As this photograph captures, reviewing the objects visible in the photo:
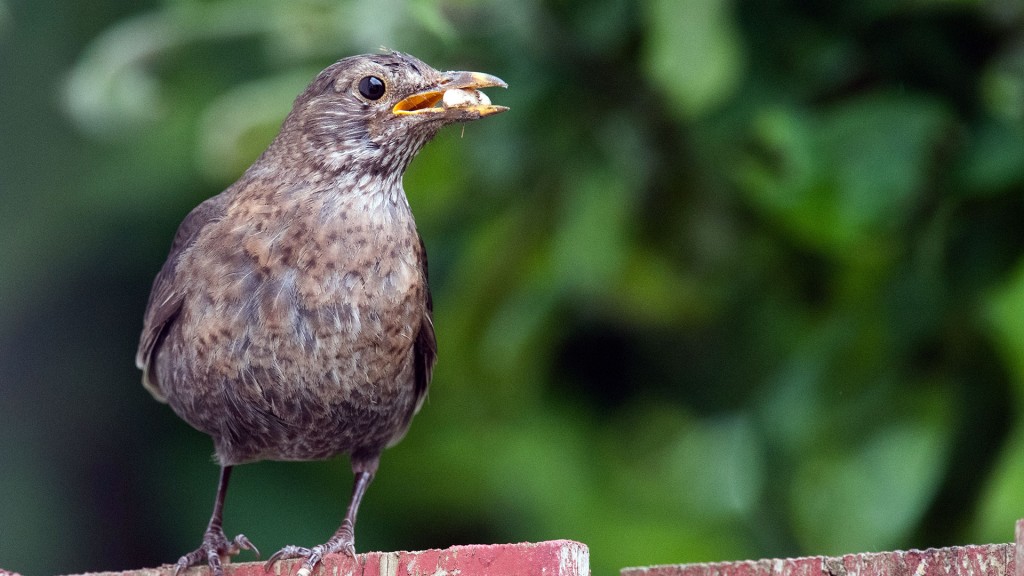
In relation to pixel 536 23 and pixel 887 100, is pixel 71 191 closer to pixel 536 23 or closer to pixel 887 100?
pixel 536 23

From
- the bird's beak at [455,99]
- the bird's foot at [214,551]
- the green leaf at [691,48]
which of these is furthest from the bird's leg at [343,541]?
the green leaf at [691,48]

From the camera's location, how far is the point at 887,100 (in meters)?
3.82

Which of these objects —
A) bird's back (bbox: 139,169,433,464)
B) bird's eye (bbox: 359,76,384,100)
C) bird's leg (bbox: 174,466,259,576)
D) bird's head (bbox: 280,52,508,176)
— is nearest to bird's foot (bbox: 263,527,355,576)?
bird's leg (bbox: 174,466,259,576)

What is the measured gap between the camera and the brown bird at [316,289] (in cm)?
302

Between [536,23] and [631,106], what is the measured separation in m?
0.37

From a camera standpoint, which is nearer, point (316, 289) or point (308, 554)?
point (308, 554)

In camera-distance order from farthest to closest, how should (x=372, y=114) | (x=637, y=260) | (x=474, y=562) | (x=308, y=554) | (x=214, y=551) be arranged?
(x=637, y=260) < (x=372, y=114) < (x=214, y=551) < (x=308, y=554) < (x=474, y=562)

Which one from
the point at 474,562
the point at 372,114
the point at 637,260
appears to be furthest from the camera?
the point at 637,260

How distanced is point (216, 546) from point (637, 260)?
1714mm

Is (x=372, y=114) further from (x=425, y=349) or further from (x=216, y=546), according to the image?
(x=216, y=546)

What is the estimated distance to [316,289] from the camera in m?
3.00

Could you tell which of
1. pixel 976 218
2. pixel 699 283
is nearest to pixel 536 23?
A: pixel 699 283

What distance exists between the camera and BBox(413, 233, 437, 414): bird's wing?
10.8 ft

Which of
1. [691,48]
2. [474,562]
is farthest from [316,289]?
[691,48]
